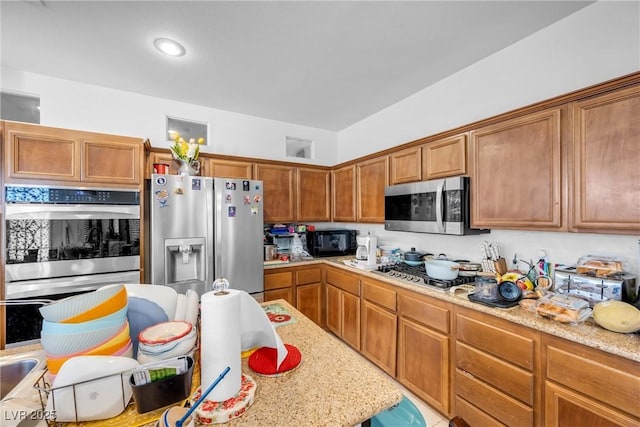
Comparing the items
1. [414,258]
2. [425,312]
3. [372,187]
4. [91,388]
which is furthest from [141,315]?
[372,187]

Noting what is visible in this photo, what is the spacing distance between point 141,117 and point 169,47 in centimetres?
112

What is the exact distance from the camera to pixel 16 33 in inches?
73.2

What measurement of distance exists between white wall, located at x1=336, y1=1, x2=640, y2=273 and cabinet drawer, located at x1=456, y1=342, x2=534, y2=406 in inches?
33.4

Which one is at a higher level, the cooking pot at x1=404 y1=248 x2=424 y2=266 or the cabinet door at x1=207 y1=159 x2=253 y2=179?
the cabinet door at x1=207 y1=159 x2=253 y2=179

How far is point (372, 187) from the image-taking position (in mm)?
2984

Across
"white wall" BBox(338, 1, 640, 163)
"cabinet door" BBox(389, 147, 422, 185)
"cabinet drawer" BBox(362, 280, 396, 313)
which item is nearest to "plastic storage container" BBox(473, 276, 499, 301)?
"cabinet drawer" BBox(362, 280, 396, 313)

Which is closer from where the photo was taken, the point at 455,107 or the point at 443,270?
the point at 443,270

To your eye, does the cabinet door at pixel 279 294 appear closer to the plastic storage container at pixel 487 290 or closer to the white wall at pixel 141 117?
the white wall at pixel 141 117

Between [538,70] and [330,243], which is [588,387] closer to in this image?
[538,70]

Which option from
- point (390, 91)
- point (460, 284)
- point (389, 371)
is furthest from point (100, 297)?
point (390, 91)

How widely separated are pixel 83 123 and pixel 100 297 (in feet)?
8.84

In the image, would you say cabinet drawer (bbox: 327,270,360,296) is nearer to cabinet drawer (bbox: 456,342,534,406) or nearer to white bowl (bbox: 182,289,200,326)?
cabinet drawer (bbox: 456,342,534,406)

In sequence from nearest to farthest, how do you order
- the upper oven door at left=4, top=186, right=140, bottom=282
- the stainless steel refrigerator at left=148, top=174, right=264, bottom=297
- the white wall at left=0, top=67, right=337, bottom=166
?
the upper oven door at left=4, top=186, right=140, bottom=282 < the stainless steel refrigerator at left=148, top=174, right=264, bottom=297 < the white wall at left=0, top=67, right=337, bottom=166

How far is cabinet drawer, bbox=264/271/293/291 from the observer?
2.86 meters
